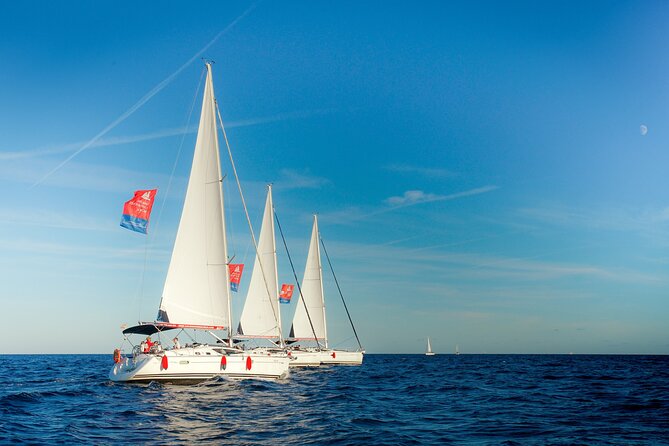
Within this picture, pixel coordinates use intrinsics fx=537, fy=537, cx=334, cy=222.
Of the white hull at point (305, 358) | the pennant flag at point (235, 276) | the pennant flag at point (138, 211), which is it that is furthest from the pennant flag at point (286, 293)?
the pennant flag at point (138, 211)

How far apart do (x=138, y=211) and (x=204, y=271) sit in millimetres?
5298

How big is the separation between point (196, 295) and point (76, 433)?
15.9 meters

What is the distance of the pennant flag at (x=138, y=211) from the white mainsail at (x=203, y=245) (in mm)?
2339

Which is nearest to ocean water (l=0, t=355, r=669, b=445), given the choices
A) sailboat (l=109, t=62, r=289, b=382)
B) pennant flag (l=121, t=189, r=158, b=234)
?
sailboat (l=109, t=62, r=289, b=382)

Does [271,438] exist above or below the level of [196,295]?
below

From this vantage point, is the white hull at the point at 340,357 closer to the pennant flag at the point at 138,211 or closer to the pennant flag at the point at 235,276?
the pennant flag at the point at 235,276

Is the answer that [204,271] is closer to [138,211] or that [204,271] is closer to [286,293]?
[138,211]

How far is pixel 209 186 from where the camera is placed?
3294 cm

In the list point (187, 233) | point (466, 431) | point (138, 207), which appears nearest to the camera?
point (466, 431)

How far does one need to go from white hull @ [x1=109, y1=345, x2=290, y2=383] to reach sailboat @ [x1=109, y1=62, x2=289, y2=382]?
0.43 feet

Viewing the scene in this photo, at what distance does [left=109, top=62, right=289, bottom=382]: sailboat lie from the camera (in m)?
31.4

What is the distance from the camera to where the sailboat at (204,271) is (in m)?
31.4

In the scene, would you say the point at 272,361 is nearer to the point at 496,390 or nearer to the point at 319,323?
the point at 496,390

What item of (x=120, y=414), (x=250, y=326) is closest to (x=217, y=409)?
(x=120, y=414)
